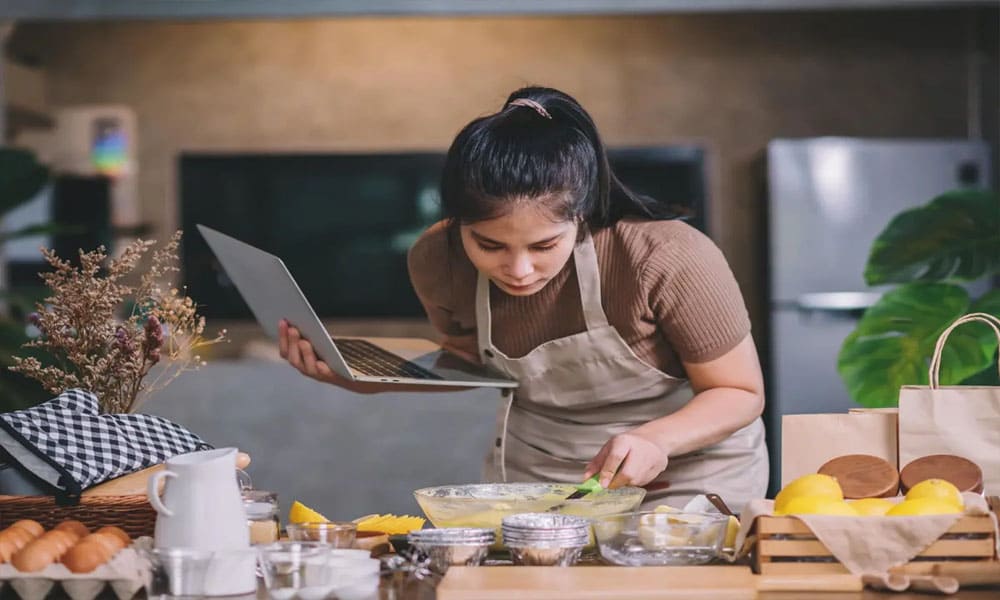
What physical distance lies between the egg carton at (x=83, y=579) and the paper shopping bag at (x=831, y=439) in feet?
2.62

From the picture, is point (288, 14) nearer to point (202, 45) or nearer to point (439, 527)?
point (202, 45)

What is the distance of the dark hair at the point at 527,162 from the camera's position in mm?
1747

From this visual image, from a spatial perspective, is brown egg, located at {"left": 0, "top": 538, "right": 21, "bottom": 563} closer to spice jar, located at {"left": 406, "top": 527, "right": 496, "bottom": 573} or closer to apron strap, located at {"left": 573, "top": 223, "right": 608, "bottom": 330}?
spice jar, located at {"left": 406, "top": 527, "right": 496, "bottom": 573}

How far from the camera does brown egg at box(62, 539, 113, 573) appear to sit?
1299mm

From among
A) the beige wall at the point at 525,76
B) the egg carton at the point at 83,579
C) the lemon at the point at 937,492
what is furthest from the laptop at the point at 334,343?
the beige wall at the point at 525,76

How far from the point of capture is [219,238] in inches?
74.0

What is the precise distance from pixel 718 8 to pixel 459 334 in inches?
99.4

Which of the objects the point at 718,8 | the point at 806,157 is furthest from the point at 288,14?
the point at 806,157

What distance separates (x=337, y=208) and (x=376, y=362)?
346 centimetres

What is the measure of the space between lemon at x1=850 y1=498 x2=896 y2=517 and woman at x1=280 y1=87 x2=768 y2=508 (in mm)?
327

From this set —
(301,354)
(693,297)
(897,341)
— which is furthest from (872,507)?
(897,341)

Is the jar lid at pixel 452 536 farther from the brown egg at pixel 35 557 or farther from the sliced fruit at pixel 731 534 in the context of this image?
the brown egg at pixel 35 557

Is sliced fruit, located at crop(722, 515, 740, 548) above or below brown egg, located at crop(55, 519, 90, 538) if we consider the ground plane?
below

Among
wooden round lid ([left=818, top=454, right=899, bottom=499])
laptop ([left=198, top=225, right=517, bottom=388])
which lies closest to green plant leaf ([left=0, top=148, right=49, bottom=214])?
laptop ([left=198, top=225, right=517, bottom=388])
